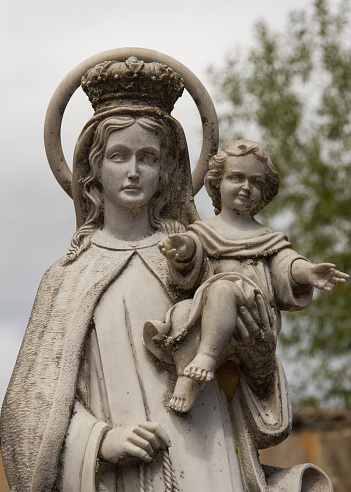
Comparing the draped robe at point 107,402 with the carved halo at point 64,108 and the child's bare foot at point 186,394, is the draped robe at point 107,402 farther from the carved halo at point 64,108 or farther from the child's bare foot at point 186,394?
the carved halo at point 64,108

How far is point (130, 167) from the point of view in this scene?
679cm

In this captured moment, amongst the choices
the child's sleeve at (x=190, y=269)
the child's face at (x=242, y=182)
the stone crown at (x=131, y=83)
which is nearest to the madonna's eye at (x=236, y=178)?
the child's face at (x=242, y=182)

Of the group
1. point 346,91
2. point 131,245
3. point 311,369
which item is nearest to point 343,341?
point 311,369

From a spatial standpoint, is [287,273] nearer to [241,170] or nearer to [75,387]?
[241,170]

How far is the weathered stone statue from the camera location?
611 cm

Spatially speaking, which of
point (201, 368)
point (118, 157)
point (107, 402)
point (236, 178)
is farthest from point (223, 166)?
point (107, 402)

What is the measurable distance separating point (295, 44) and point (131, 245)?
11.9 meters

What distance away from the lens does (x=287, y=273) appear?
6.41 metres

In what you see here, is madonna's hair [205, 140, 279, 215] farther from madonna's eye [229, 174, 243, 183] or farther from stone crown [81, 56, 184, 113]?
stone crown [81, 56, 184, 113]

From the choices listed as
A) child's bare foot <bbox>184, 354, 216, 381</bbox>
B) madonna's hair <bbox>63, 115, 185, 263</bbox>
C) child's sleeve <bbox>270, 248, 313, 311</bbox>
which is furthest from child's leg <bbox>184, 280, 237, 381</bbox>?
madonna's hair <bbox>63, 115, 185, 263</bbox>

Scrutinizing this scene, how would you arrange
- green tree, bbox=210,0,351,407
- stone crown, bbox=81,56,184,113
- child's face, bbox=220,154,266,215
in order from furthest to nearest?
green tree, bbox=210,0,351,407 < stone crown, bbox=81,56,184,113 < child's face, bbox=220,154,266,215

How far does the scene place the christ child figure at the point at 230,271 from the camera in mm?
6137

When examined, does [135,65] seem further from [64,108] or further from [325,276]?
[325,276]

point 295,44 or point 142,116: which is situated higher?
point 295,44
